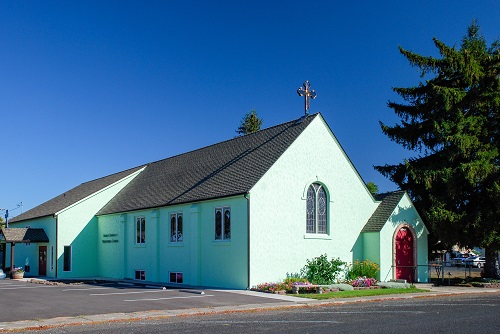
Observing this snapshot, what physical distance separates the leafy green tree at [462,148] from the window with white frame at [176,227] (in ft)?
41.4

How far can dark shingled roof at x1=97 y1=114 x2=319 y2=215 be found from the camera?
27.7 meters

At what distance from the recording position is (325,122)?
2898 centimetres

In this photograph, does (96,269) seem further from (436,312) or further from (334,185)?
(436,312)

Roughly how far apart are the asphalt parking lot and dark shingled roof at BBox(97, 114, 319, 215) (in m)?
5.61

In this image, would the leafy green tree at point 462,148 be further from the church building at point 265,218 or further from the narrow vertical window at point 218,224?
the narrow vertical window at point 218,224

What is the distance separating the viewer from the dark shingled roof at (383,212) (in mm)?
28969

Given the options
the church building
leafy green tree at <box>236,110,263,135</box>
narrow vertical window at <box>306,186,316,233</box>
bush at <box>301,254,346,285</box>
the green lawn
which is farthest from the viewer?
leafy green tree at <box>236,110,263,135</box>

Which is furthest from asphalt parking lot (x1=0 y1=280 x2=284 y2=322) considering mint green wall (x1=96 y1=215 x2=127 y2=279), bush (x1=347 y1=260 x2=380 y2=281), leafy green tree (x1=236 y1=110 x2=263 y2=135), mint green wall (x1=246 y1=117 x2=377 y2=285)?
leafy green tree (x1=236 y1=110 x2=263 y2=135)

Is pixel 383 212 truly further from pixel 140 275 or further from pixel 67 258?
pixel 67 258

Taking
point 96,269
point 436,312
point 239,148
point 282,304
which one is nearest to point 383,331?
point 436,312

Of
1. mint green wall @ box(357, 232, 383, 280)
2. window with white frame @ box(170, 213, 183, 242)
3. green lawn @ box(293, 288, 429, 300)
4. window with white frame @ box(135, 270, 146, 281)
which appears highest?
window with white frame @ box(170, 213, 183, 242)

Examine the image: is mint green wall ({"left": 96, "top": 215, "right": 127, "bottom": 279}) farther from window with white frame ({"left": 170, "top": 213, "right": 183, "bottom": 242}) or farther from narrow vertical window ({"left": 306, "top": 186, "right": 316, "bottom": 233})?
narrow vertical window ({"left": 306, "top": 186, "right": 316, "bottom": 233})

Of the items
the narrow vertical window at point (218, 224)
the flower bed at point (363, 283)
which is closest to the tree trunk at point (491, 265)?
the flower bed at point (363, 283)

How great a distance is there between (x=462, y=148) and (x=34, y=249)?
102 ft
